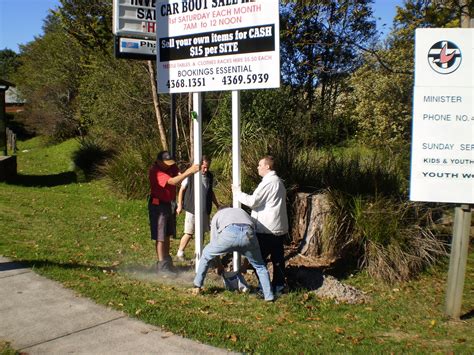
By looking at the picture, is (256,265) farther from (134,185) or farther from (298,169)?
(134,185)

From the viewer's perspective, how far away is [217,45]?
263 inches

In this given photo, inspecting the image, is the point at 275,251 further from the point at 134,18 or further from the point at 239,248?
the point at 134,18

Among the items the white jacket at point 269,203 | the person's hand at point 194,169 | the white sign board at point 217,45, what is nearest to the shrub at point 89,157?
the white sign board at point 217,45

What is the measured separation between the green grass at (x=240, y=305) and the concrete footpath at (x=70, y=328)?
177 millimetres

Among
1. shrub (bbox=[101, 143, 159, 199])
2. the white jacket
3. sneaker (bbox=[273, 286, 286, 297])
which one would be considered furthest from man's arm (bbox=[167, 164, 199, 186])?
shrub (bbox=[101, 143, 159, 199])

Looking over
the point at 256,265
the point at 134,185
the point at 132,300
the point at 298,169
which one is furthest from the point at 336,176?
the point at 134,185

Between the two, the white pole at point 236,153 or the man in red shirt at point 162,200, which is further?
the man in red shirt at point 162,200

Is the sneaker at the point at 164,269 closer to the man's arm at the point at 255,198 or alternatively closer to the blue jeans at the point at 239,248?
the blue jeans at the point at 239,248

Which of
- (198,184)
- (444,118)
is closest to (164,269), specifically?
(198,184)

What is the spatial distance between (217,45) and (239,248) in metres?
2.34

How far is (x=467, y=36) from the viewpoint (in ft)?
20.1

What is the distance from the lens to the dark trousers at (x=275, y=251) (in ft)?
22.2

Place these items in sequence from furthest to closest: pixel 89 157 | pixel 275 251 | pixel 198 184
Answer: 1. pixel 89 157
2. pixel 198 184
3. pixel 275 251

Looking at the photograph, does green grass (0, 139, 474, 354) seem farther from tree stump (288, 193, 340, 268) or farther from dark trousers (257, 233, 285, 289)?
tree stump (288, 193, 340, 268)
